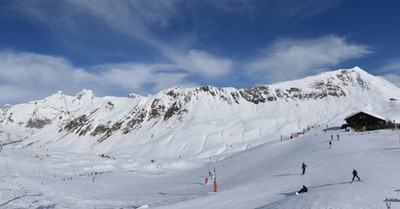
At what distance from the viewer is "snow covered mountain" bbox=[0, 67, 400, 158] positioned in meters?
116

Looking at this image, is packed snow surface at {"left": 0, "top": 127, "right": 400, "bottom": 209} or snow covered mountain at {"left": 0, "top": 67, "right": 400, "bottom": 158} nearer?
packed snow surface at {"left": 0, "top": 127, "right": 400, "bottom": 209}

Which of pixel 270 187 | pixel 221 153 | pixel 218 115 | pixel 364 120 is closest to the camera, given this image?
pixel 270 187

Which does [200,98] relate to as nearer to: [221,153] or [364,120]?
[221,153]

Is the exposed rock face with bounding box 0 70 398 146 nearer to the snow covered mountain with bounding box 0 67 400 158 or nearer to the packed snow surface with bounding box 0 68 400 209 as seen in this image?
the snow covered mountain with bounding box 0 67 400 158

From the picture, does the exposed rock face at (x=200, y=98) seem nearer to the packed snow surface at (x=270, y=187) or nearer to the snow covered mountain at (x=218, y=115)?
the snow covered mountain at (x=218, y=115)

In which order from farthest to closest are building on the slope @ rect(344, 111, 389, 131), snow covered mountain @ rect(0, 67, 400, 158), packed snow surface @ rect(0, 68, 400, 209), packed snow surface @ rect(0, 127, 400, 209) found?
snow covered mountain @ rect(0, 67, 400, 158), building on the slope @ rect(344, 111, 389, 131), packed snow surface @ rect(0, 68, 400, 209), packed snow surface @ rect(0, 127, 400, 209)

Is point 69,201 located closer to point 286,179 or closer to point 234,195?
point 234,195

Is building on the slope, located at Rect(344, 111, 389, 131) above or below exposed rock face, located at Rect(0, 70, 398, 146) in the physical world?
below

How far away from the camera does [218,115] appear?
5768 inches

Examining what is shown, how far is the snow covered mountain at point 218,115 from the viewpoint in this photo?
381ft

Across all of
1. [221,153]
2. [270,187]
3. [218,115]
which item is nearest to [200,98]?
[218,115]

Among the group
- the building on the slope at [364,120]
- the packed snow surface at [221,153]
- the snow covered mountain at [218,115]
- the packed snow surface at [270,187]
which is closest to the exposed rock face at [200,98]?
the snow covered mountain at [218,115]

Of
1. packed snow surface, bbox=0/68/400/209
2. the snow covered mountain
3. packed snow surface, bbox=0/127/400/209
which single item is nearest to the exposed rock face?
the snow covered mountain

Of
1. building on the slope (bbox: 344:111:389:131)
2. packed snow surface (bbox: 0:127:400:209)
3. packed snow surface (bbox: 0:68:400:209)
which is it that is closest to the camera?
packed snow surface (bbox: 0:127:400:209)
